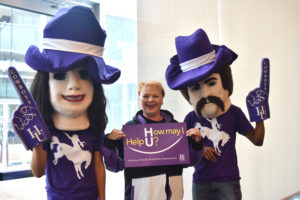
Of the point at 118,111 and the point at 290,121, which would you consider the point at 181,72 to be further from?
the point at 290,121

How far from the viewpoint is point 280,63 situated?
7.84ft

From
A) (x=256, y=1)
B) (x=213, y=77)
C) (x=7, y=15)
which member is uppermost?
(x=256, y=1)

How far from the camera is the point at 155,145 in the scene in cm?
139

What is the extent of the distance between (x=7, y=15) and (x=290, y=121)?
241 cm

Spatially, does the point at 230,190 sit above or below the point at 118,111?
below

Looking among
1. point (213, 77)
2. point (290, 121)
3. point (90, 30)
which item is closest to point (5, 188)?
point (90, 30)

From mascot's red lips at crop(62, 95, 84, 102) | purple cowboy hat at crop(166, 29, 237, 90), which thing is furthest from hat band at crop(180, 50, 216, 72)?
mascot's red lips at crop(62, 95, 84, 102)

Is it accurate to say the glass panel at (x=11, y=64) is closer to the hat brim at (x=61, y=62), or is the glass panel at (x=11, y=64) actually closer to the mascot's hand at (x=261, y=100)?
the hat brim at (x=61, y=62)

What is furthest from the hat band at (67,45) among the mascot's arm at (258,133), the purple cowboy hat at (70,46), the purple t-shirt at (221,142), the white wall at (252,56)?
the white wall at (252,56)

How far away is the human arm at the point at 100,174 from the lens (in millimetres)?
1329

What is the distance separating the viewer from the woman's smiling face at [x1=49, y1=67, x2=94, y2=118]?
1.25m

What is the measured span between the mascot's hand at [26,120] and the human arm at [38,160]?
70 mm

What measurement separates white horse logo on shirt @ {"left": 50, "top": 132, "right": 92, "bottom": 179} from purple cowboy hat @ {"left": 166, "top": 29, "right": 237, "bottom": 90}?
0.61m

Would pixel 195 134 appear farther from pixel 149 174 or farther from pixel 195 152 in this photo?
pixel 149 174
